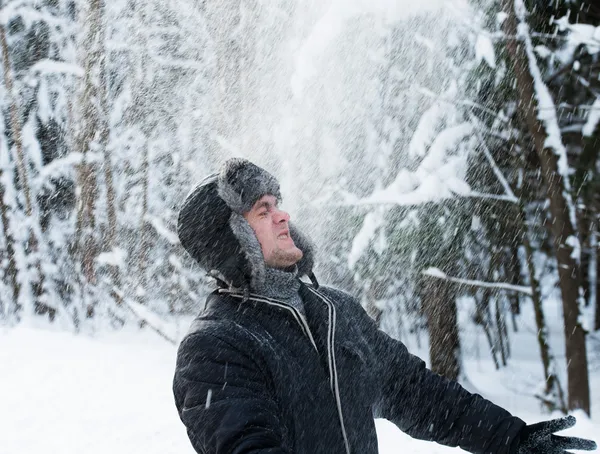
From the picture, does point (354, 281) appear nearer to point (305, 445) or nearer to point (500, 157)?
point (500, 157)

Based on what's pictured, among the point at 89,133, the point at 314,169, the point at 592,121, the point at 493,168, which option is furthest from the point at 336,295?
the point at 89,133

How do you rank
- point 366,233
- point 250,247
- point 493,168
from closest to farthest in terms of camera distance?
point 250,247
point 493,168
point 366,233

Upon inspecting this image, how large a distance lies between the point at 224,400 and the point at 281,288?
41 cm

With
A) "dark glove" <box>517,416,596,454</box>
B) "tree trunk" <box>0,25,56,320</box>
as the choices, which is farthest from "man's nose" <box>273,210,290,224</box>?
"tree trunk" <box>0,25,56,320</box>

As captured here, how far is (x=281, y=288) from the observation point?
1.99 metres

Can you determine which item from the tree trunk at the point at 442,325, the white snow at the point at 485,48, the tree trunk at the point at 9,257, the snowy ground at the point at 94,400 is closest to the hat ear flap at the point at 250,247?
the snowy ground at the point at 94,400

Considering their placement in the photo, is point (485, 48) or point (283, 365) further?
point (485, 48)

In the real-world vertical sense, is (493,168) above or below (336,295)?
below

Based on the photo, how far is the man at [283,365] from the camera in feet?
5.60

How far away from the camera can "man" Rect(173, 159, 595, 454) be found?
171 cm

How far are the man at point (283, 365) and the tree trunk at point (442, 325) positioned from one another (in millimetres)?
5736

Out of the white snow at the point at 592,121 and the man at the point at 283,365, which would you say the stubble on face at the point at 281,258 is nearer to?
the man at the point at 283,365

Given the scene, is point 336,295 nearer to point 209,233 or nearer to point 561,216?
point 209,233

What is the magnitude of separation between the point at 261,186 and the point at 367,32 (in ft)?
18.7
